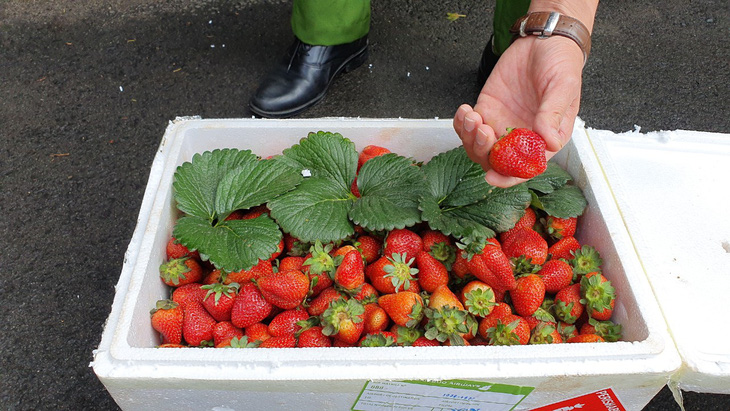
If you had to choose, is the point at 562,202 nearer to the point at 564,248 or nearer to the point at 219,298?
the point at 564,248

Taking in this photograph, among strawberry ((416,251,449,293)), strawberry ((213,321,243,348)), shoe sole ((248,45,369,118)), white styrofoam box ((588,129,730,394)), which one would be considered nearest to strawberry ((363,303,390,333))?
strawberry ((416,251,449,293))

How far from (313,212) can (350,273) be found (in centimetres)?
15

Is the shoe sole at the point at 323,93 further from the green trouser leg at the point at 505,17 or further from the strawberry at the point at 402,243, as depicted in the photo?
the strawberry at the point at 402,243

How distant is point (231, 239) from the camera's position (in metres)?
1.06

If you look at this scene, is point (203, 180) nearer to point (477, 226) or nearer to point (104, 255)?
point (477, 226)

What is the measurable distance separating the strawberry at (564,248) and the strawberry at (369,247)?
344 millimetres

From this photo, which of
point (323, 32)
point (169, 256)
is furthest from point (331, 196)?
point (323, 32)

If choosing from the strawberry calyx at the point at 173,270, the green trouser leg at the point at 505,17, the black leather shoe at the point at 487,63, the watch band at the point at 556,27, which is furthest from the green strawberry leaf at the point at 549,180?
the black leather shoe at the point at 487,63

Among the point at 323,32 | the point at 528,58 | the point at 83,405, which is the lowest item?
the point at 83,405

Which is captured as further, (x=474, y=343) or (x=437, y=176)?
(x=437, y=176)

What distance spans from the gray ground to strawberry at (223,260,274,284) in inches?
24.2

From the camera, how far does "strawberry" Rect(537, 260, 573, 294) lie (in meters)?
1.07

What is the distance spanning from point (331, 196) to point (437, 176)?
0.22 m

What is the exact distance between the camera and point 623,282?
3.32ft
